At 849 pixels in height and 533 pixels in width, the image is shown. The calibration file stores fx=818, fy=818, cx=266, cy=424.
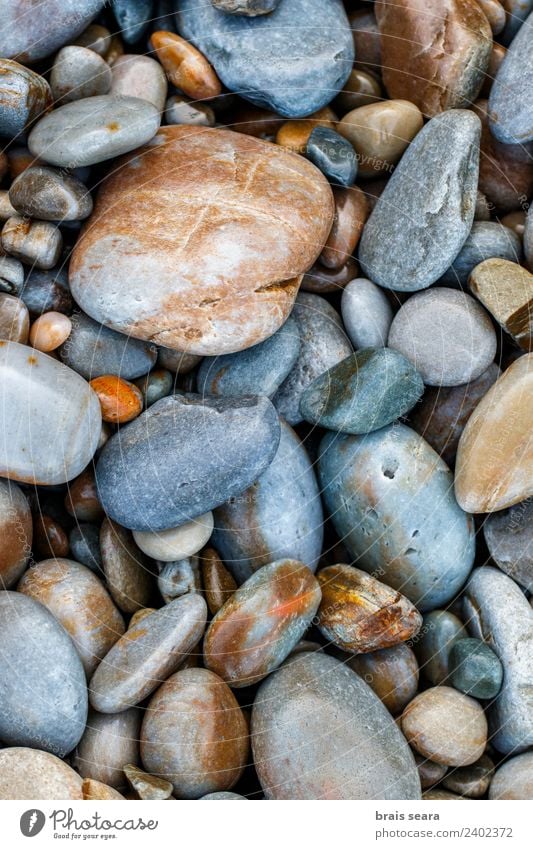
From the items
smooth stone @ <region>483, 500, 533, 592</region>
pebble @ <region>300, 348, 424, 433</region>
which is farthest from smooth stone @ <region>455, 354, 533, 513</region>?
pebble @ <region>300, 348, 424, 433</region>

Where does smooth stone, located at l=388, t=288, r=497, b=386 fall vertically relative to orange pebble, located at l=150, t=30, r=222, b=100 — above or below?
below

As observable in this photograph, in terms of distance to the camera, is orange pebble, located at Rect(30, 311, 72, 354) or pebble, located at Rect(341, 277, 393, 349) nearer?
orange pebble, located at Rect(30, 311, 72, 354)

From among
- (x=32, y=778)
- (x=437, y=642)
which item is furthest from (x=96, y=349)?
(x=437, y=642)

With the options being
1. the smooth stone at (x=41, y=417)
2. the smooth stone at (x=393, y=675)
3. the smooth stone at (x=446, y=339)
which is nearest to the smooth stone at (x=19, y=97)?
the smooth stone at (x=41, y=417)

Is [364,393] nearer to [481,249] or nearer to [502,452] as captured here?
[502,452]

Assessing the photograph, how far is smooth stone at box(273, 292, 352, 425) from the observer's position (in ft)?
6.65

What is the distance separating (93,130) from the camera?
1.81 m

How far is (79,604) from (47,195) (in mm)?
923

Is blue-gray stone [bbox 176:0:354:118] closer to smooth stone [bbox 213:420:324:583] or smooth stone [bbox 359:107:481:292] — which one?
smooth stone [bbox 359:107:481:292]

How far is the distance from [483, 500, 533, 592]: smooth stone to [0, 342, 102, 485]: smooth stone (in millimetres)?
1000

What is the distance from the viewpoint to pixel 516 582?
6.50 feet

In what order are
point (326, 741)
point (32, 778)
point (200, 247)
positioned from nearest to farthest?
point (32, 778) → point (326, 741) → point (200, 247)
